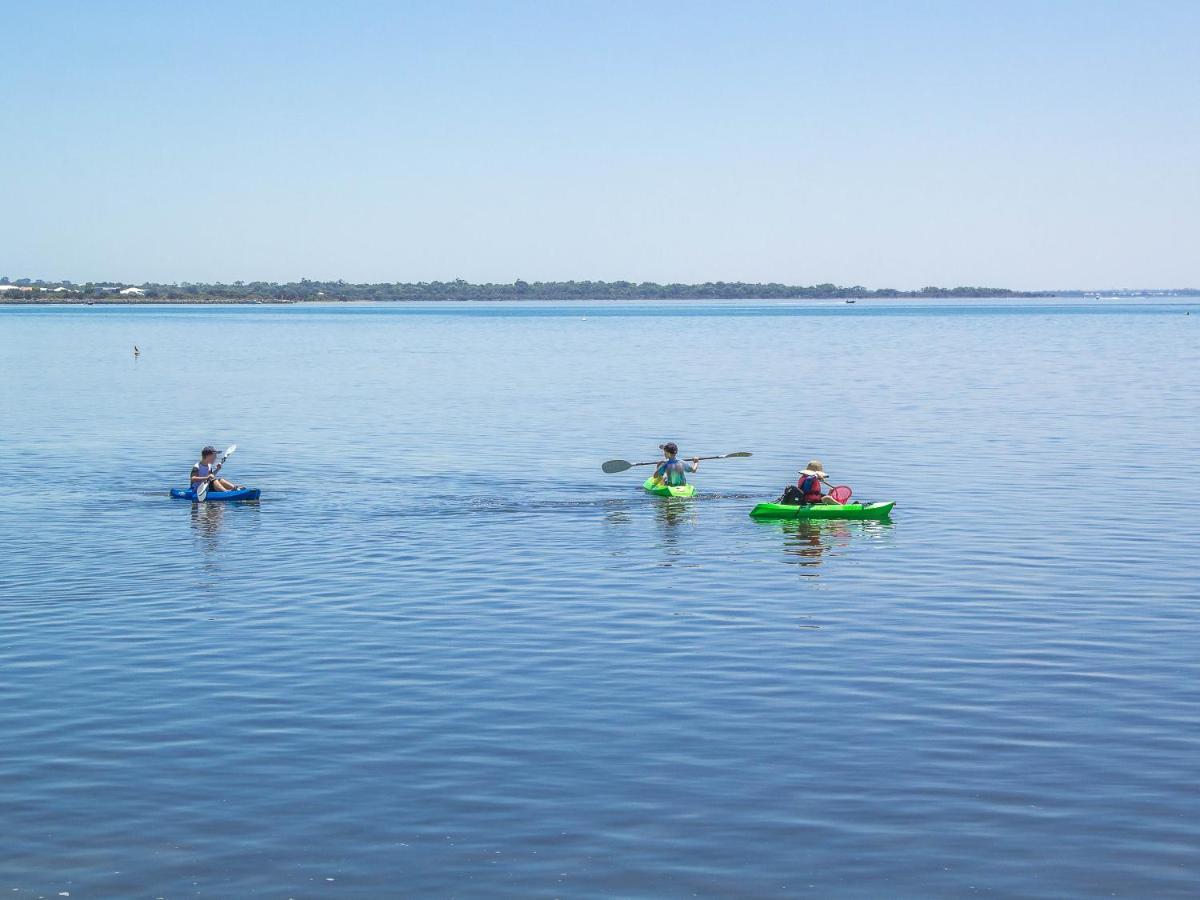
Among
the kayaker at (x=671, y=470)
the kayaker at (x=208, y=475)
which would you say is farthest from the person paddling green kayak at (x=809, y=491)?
the kayaker at (x=208, y=475)

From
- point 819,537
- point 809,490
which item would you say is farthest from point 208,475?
point 819,537

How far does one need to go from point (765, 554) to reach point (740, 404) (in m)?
38.8

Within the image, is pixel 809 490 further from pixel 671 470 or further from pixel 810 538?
pixel 671 470

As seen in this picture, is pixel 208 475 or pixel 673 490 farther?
pixel 673 490

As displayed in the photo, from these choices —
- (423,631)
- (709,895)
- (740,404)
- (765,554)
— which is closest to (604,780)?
(709,895)

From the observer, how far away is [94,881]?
12578mm

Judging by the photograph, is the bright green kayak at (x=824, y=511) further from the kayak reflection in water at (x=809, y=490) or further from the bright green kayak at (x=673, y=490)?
the bright green kayak at (x=673, y=490)

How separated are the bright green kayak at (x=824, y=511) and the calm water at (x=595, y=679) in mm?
581

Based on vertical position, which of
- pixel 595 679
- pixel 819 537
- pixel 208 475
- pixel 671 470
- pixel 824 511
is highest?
pixel 671 470

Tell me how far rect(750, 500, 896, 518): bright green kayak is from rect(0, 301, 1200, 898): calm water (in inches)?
22.9

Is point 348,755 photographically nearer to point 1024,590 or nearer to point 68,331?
point 1024,590

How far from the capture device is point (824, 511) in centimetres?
3231

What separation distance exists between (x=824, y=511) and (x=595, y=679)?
1442 cm

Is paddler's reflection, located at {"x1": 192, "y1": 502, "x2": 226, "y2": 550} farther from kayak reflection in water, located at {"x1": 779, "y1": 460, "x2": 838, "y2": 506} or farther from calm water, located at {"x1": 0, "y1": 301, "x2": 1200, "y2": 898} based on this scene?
kayak reflection in water, located at {"x1": 779, "y1": 460, "x2": 838, "y2": 506}
